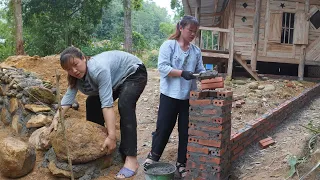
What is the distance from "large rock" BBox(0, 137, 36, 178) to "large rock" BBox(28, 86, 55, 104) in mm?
1252

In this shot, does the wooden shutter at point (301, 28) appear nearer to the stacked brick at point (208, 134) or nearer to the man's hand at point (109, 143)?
the stacked brick at point (208, 134)

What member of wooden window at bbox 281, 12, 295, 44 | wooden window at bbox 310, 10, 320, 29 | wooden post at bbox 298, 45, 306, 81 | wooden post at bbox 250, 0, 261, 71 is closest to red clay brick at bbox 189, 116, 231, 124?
wooden post at bbox 250, 0, 261, 71

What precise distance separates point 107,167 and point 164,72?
1.41 m

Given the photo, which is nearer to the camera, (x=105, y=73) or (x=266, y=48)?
(x=105, y=73)

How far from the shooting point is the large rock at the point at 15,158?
11.3 feet

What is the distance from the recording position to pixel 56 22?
53.8 ft

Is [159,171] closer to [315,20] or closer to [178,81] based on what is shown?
[178,81]

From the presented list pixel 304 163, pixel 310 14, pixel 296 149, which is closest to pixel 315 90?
pixel 310 14

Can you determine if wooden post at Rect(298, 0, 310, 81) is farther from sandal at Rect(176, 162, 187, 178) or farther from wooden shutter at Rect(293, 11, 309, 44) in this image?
sandal at Rect(176, 162, 187, 178)

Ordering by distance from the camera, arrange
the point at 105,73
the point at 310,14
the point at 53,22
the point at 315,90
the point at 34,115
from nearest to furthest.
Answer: the point at 105,73, the point at 34,115, the point at 315,90, the point at 310,14, the point at 53,22

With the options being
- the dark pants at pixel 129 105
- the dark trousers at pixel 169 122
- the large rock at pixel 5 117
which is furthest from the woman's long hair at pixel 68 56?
the large rock at pixel 5 117

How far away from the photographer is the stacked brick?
9.52ft

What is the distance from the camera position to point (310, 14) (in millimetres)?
9883

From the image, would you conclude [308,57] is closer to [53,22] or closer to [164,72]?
[164,72]
